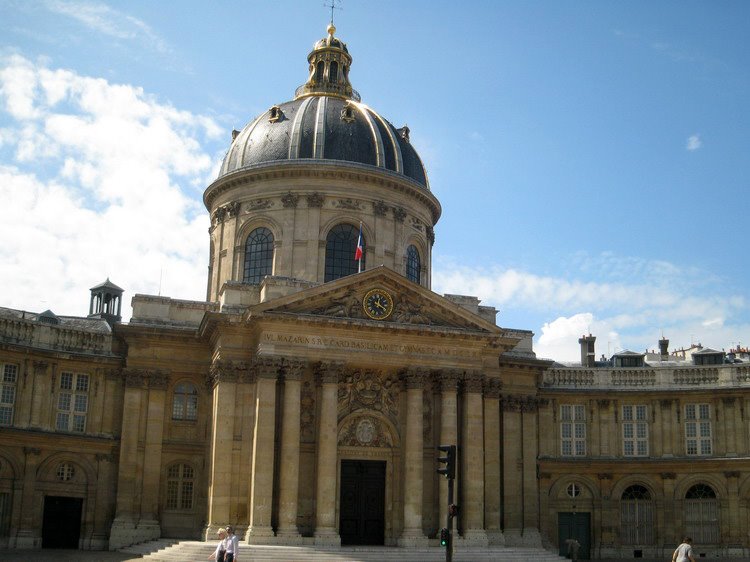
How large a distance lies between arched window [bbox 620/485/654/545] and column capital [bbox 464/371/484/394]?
495 inches

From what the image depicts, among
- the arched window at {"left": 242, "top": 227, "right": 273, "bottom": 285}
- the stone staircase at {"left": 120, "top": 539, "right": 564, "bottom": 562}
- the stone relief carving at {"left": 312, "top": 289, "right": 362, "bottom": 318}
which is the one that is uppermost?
the arched window at {"left": 242, "top": 227, "right": 273, "bottom": 285}

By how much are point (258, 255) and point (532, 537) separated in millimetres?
19949

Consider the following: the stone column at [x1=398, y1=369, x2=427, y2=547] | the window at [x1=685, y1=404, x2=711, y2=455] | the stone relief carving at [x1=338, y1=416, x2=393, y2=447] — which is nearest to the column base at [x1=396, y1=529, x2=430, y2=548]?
the stone column at [x1=398, y1=369, x2=427, y2=547]

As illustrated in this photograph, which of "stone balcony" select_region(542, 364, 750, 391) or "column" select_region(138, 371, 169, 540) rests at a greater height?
"stone balcony" select_region(542, 364, 750, 391)

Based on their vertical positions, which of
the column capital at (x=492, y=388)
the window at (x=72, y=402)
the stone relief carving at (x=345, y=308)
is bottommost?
the window at (x=72, y=402)

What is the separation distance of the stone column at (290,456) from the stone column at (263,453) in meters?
0.46

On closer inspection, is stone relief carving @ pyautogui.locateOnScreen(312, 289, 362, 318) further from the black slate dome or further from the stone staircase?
the black slate dome

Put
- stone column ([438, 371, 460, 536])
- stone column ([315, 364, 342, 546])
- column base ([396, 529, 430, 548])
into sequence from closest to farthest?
stone column ([315, 364, 342, 546]) → column base ([396, 529, 430, 548]) → stone column ([438, 371, 460, 536])

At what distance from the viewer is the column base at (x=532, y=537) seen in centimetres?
4819

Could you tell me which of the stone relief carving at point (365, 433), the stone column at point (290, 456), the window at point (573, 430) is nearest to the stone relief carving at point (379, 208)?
the stone relief carving at point (365, 433)

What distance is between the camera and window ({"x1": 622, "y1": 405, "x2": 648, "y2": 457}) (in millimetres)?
51875

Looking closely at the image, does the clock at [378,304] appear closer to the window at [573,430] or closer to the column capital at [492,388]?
the column capital at [492,388]

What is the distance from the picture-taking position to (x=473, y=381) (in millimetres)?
44469

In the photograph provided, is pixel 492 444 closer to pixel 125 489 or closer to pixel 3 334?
pixel 125 489
